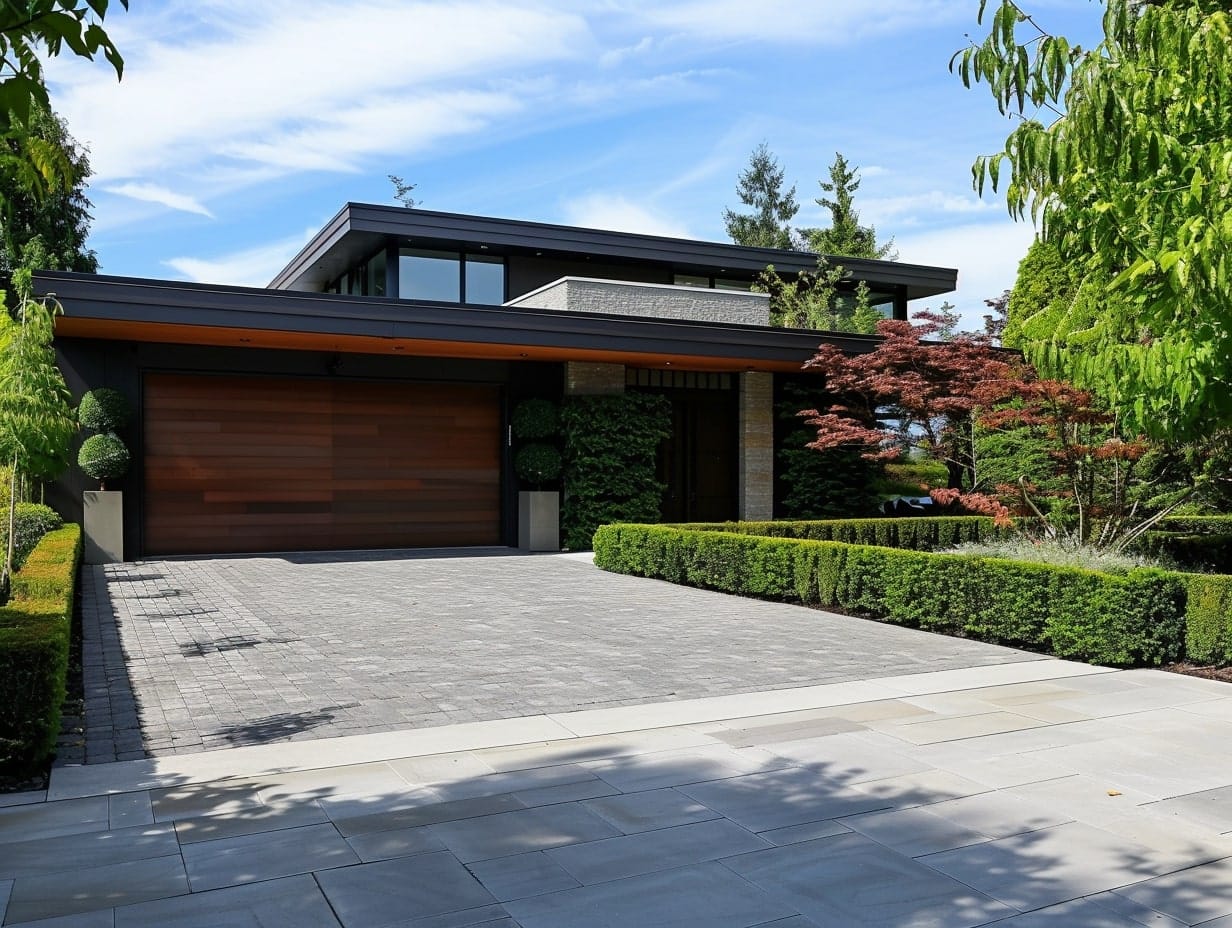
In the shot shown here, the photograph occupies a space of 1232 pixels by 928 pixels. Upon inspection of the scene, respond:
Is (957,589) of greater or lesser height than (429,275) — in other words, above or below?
below

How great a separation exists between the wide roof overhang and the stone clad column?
893 mm

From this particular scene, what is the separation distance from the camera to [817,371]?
21.5 m

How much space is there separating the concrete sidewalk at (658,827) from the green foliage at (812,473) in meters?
14.6

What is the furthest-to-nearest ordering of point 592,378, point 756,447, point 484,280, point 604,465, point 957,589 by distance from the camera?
1. point 484,280
2. point 756,447
3. point 592,378
4. point 604,465
5. point 957,589

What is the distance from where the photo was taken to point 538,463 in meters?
19.1

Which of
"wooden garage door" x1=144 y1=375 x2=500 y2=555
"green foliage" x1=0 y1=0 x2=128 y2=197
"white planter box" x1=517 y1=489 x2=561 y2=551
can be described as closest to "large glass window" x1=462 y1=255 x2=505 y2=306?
"wooden garage door" x1=144 y1=375 x2=500 y2=555

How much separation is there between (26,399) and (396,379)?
8.09 metres

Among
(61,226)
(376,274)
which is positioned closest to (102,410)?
(376,274)

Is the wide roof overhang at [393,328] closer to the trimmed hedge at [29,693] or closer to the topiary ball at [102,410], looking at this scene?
the topiary ball at [102,410]

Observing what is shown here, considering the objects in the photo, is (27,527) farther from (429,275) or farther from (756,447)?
(756,447)

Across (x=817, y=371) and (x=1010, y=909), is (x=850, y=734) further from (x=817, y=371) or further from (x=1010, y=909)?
(x=817, y=371)

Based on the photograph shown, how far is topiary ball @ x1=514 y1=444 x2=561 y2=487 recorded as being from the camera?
1909 cm

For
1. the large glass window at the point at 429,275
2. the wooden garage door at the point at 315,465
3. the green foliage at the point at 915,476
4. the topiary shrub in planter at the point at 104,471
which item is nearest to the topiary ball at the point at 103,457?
the topiary shrub in planter at the point at 104,471

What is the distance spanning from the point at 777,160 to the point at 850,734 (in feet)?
178
